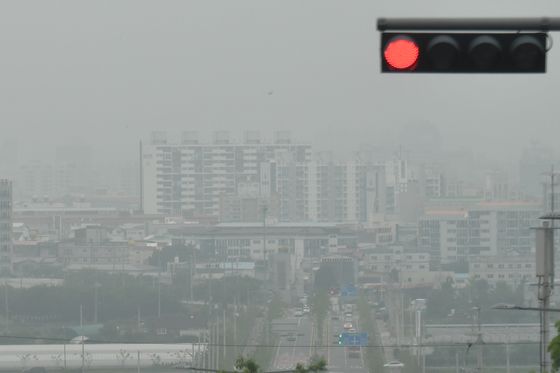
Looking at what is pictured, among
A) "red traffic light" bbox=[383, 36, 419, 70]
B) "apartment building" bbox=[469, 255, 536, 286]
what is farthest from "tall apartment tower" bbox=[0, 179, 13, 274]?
"red traffic light" bbox=[383, 36, 419, 70]

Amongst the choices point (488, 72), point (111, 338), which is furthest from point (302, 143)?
point (488, 72)

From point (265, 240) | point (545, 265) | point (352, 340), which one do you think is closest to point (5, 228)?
point (265, 240)

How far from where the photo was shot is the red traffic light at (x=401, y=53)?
2.07 meters

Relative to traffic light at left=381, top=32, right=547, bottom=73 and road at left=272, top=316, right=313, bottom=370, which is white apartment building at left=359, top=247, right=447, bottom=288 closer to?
road at left=272, top=316, right=313, bottom=370

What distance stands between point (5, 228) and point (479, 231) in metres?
8.98

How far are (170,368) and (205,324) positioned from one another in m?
6.11

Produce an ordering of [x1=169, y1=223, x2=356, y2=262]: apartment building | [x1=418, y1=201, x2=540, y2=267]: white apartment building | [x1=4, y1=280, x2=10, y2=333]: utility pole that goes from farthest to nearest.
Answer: [x1=169, y1=223, x2=356, y2=262]: apartment building → [x1=418, y1=201, x2=540, y2=267]: white apartment building → [x1=4, y1=280, x2=10, y2=333]: utility pole

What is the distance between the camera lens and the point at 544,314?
215 inches

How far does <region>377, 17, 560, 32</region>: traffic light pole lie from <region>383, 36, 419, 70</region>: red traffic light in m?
0.02

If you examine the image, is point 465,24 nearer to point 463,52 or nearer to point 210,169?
point 463,52

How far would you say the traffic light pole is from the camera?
205cm

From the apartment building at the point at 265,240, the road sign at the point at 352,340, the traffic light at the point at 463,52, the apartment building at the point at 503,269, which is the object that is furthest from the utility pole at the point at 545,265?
the apartment building at the point at 265,240

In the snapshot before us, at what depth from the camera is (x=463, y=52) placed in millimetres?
2076

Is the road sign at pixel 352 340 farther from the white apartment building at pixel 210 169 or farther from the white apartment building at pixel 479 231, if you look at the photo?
the white apartment building at pixel 210 169
